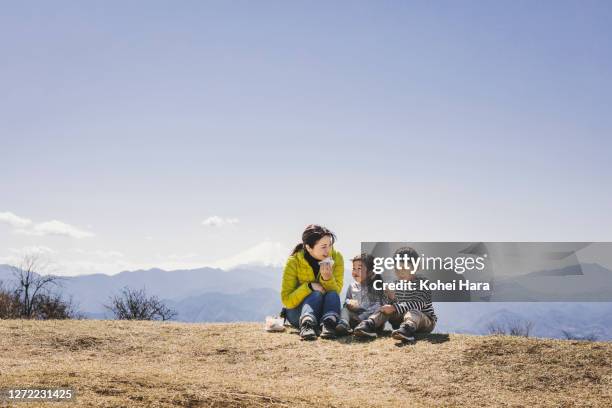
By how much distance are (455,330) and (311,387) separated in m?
4.23

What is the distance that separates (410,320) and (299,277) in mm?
2430

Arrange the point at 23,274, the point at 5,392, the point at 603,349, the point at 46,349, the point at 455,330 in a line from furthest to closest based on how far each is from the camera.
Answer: the point at 23,274, the point at 455,330, the point at 46,349, the point at 603,349, the point at 5,392

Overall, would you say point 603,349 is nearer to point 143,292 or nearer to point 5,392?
point 5,392

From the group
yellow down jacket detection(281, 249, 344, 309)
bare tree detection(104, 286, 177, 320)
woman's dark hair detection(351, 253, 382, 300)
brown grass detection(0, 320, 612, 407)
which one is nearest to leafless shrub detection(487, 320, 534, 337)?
yellow down jacket detection(281, 249, 344, 309)

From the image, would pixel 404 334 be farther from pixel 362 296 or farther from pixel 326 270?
pixel 326 270

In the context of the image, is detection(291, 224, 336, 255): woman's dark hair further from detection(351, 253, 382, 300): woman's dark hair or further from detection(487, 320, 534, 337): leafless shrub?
detection(487, 320, 534, 337): leafless shrub

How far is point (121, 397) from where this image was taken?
6.05m

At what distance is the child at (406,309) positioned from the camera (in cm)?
1000

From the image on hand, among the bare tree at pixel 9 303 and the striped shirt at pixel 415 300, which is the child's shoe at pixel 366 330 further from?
the bare tree at pixel 9 303

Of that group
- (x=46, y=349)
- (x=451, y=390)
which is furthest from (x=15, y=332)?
(x=451, y=390)

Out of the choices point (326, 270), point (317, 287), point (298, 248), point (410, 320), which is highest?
point (298, 248)

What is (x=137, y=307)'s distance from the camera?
80.8 ft

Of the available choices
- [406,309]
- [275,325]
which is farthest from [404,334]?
[275,325]

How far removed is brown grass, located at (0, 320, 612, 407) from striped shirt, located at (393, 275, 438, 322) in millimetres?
479
